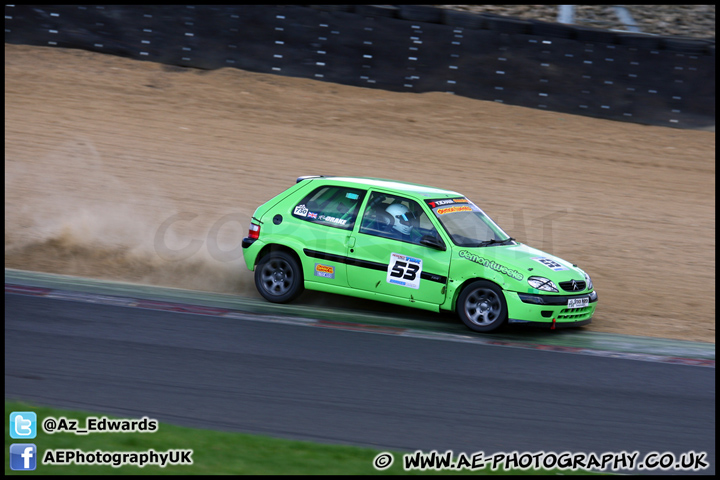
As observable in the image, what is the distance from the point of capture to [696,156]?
17047 millimetres

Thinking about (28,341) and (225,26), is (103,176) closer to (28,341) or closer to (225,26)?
(225,26)

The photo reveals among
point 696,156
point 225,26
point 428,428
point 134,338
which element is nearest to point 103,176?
point 225,26

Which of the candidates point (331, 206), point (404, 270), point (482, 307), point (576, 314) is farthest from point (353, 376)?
point (576, 314)

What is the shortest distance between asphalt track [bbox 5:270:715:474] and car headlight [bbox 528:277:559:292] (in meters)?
0.59

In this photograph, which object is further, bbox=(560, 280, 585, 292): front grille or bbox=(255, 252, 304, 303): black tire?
bbox=(255, 252, 304, 303): black tire

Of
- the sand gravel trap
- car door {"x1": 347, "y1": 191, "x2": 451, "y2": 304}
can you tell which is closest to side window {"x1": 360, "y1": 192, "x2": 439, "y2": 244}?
car door {"x1": 347, "y1": 191, "x2": 451, "y2": 304}

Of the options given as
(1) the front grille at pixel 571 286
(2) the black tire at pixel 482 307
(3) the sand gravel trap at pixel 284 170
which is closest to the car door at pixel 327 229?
(3) the sand gravel trap at pixel 284 170

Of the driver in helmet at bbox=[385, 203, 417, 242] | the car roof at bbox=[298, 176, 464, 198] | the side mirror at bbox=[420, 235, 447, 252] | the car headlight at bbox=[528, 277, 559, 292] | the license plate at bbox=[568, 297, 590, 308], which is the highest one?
the car roof at bbox=[298, 176, 464, 198]

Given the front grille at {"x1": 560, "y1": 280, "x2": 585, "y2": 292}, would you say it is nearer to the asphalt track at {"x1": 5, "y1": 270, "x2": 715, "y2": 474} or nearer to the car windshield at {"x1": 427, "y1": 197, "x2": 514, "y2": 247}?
the asphalt track at {"x1": 5, "y1": 270, "x2": 715, "y2": 474}

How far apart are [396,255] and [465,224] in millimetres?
997

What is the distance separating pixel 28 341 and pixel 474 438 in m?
4.23

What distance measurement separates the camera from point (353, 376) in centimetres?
687

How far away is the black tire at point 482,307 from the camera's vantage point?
845 centimetres

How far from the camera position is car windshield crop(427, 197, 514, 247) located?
29.0 ft
